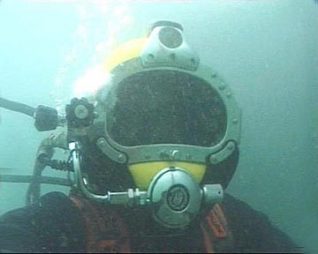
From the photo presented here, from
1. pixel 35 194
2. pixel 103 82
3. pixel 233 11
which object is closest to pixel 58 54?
pixel 35 194

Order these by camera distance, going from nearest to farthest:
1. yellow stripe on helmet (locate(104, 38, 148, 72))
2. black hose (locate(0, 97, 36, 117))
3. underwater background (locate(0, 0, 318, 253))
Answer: yellow stripe on helmet (locate(104, 38, 148, 72))
black hose (locate(0, 97, 36, 117))
underwater background (locate(0, 0, 318, 253))

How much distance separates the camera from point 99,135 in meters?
1.20

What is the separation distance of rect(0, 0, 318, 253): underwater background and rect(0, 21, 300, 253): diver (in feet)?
2.05

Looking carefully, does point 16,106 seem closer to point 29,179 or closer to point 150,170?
point 29,179

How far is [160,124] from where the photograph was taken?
1.24 meters

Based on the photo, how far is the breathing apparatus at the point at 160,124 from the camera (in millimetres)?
1167

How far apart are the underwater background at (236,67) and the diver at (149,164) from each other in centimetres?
63

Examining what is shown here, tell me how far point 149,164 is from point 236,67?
32.7 inches

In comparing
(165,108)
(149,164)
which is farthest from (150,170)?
(165,108)

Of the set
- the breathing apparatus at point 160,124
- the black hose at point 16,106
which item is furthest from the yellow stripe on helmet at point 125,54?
the black hose at point 16,106

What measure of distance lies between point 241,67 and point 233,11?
0.19 metres

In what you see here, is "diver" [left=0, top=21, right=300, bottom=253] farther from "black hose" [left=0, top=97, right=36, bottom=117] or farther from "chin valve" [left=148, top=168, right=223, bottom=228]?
"black hose" [left=0, top=97, right=36, bottom=117]

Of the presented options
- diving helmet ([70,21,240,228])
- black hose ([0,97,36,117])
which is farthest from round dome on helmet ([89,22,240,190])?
black hose ([0,97,36,117])

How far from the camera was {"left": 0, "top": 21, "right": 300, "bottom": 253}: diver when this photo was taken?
3.79 feet
